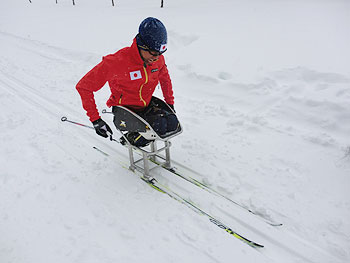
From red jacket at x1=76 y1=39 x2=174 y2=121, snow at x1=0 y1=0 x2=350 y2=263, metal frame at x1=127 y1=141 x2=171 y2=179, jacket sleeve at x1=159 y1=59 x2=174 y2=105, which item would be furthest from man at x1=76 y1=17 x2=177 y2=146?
snow at x1=0 y1=0 x2=350 y2=263

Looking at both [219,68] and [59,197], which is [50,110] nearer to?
[59,197]

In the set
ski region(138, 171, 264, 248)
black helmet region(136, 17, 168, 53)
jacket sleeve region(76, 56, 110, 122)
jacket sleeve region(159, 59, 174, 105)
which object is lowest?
ski region(138, 171, 264, 248)

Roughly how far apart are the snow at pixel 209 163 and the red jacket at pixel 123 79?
1127 mm

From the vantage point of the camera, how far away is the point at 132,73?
3119mm

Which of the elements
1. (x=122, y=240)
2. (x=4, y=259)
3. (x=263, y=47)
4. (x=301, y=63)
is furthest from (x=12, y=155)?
(x=263, y=47)

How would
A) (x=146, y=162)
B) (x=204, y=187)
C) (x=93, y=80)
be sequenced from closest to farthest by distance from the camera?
(x=93, y=80)
(x=204, y=187)
(x=146, y=162)

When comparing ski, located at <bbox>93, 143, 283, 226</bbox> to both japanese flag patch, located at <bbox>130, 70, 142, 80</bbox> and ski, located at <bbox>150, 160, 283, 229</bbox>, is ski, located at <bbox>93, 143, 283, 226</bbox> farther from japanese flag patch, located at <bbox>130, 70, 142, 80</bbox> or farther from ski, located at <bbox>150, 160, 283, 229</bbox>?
japanese flag patch, located at <bbox>130, 70, 142, 80</bbox>

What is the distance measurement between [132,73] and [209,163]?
1830mm

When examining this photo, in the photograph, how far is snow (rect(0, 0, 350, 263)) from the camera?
272cm

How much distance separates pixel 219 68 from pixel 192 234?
17.6 feet

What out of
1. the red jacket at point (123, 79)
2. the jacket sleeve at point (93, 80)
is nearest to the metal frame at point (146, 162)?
the red jacket at point (123, 79)

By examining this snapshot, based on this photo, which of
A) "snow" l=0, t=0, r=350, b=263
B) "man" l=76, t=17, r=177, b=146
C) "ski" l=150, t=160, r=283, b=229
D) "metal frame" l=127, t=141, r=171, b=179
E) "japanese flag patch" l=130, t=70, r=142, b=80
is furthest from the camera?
"metal frame" l=127, t=141, r=171, b=179

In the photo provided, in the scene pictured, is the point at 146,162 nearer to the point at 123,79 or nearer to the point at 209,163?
the point at 209,163

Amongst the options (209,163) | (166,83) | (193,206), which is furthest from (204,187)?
(166,83)
